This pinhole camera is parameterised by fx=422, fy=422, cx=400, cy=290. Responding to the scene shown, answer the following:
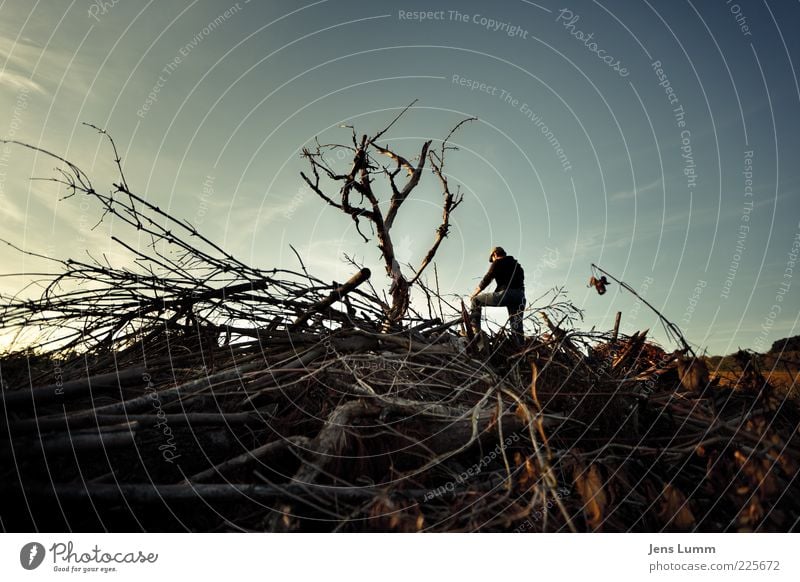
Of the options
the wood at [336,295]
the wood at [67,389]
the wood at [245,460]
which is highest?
the wood at [336,295]

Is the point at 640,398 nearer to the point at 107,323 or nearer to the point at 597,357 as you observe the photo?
the point at 597,357

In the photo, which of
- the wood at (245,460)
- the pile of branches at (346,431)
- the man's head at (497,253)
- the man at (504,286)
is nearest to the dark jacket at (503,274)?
the man at (504,286)

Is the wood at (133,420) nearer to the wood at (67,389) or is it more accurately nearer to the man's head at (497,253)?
the wood at (67,389)

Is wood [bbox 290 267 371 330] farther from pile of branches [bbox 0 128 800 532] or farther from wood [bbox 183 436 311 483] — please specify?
wood [bbox 183 436 311 483]

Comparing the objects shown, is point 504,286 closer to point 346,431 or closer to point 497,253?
point 497,253

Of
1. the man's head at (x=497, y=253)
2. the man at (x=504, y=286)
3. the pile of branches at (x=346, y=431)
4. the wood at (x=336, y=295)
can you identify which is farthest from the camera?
the man's head at (x=497, y=253)

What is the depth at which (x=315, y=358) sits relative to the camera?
7.59ft

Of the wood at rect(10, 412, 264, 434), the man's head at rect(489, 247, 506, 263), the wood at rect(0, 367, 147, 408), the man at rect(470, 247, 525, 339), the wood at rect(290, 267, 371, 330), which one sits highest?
the man's head at rect(489, 247, 506, 263)

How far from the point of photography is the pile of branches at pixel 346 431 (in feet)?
4.70

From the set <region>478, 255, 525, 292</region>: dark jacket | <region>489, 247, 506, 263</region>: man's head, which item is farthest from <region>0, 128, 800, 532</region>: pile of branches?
<region>489, 247, 506, 263</region>: man's head

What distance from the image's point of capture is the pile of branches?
1433 mm
